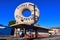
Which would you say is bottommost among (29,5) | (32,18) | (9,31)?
(9,31)

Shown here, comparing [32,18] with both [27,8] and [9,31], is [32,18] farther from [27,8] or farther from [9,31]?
[9,31]

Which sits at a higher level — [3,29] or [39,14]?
[39,14]

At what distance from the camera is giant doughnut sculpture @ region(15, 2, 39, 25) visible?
2895cm

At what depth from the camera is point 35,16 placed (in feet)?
96.3

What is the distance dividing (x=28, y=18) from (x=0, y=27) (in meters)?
7.02

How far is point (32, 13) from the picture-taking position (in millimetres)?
29859

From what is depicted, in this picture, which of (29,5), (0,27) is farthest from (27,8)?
(0,27)

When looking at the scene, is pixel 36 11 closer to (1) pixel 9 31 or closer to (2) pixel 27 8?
(2) pixel 27 8

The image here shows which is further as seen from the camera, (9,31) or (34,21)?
(34,21)

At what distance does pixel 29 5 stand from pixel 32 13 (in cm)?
145

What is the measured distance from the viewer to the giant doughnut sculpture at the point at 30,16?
1140 inches

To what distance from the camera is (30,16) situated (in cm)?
2919

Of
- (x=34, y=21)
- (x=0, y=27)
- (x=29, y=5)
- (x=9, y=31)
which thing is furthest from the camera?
(x=29, y=5)

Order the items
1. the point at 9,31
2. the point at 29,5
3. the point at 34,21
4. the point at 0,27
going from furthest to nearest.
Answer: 1. the point at 29,5
2. the point at 34,21
3. the point at 9,31
4. the point at 0,27
